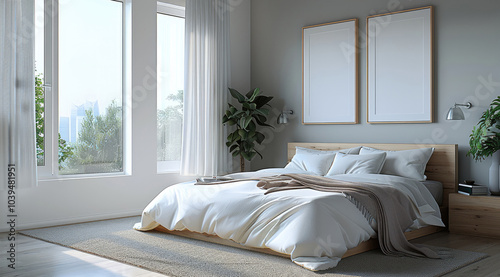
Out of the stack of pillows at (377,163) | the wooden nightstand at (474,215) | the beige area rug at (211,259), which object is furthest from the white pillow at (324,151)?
the beige area rug at (211,259)

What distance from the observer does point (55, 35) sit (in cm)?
509

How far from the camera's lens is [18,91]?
4609 mm

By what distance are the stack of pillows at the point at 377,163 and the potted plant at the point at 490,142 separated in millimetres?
489

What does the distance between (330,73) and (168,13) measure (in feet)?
6.96

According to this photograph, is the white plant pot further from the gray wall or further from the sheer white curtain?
the sheer white curtain

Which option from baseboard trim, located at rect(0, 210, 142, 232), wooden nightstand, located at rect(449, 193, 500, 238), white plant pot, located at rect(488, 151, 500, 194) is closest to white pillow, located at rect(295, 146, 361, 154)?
wooden nightstand, located at rect(449, 193, 500, 238)

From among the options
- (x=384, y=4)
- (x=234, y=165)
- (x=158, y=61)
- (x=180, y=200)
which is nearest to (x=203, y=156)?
(x=234, y=165)

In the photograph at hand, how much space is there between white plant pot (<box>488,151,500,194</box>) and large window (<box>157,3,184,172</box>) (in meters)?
3.54

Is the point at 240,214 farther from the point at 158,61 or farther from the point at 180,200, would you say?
the point at 158,61

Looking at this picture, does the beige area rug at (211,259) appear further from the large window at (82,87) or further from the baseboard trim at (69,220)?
the large window at (82,87)

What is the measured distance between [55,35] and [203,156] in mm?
2187

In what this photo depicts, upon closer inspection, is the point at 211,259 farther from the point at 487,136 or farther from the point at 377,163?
the point at 487,136

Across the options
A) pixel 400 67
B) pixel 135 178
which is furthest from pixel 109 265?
pixel 400 67

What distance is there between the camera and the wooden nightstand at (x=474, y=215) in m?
4.48
